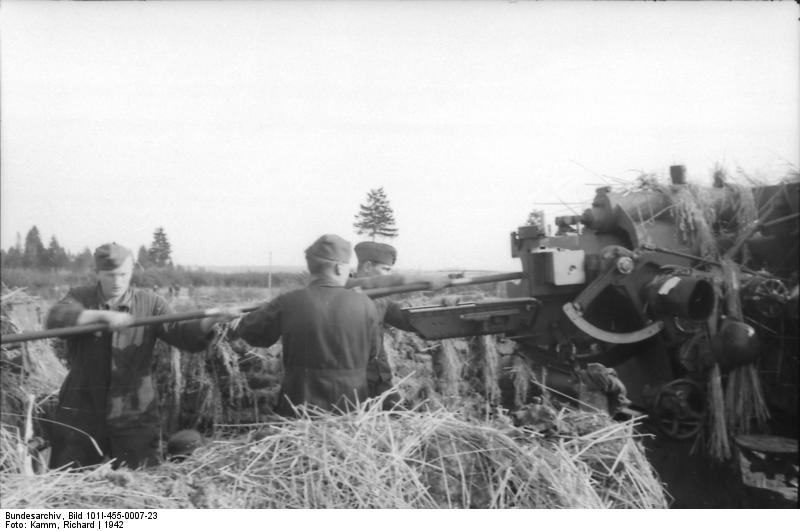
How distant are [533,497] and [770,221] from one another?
3.61 metres

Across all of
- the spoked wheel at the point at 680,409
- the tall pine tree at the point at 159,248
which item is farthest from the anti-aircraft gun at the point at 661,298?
the tall pine tree at the point at 159,248

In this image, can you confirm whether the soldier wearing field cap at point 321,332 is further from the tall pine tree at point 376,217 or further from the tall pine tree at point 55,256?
the tall pine tree at point 55,256

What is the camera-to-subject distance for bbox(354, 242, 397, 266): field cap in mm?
4453

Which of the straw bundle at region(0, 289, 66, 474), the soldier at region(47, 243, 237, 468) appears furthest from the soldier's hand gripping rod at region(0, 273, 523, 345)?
the straw bundle at region(0, 289, 66, 474)

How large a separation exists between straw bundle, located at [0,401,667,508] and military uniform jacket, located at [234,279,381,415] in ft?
0.95

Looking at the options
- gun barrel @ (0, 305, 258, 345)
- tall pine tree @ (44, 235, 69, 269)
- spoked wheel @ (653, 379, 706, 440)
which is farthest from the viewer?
spoked wheel @ (653, 379, 706, 440)

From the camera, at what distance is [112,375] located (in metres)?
3.51

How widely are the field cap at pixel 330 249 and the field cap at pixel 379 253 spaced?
87 cm

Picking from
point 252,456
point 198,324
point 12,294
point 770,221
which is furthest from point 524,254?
point 12,294

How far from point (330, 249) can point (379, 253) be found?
97 cm

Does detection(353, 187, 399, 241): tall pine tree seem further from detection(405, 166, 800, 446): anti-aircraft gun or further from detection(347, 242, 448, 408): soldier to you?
detection(405, 166, 800, 446): anti-aircraft gun

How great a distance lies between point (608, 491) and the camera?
3.00m

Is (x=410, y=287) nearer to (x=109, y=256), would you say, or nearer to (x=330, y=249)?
(x=330, y=249)

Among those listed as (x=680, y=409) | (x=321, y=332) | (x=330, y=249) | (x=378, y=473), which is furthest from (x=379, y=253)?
(x=680, y=409)
